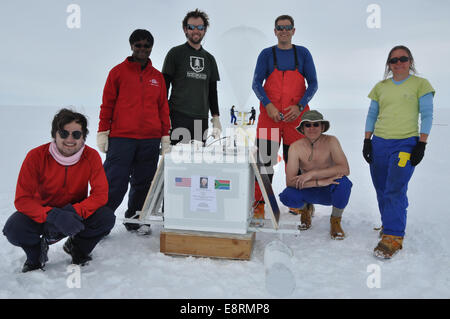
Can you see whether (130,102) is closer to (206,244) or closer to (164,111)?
(164,111)

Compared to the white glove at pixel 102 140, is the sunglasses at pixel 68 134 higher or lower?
higher

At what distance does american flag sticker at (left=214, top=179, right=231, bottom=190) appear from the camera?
2459mm

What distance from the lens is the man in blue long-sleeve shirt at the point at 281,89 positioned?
10.7 feet

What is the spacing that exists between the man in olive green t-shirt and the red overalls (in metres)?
0.47

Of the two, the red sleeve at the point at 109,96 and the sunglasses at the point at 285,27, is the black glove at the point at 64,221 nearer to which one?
the red sleeve at the point at 109,96

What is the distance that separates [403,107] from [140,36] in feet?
6.80

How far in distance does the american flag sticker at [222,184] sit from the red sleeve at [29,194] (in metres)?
1.04

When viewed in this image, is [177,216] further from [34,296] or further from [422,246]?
[422,246]

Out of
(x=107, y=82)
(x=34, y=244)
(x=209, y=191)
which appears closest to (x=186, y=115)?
(x=107, y=82)

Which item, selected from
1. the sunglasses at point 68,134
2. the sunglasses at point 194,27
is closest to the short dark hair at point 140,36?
the sunglasses at point 194,27

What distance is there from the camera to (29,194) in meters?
2.15

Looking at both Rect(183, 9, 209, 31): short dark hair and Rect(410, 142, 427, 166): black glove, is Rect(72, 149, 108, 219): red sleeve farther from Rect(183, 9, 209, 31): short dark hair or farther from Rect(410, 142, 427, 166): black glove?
Rect(410, 142, 427, 166): black glove

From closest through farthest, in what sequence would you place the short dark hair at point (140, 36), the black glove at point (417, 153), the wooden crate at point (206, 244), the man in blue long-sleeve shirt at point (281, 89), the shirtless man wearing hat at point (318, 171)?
the wooden crate at point (206, 244)
the black glove at point (417, 153)
the short dark hair at point (140, 36)
the shirtless man wearing hat at point (318, 171)
the man in blue long-sleeve shirt at point (281, 89)

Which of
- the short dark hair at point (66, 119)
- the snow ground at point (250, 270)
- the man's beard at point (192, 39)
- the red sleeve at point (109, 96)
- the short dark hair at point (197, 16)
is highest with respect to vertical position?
the short dark hair at point (197, 16)
